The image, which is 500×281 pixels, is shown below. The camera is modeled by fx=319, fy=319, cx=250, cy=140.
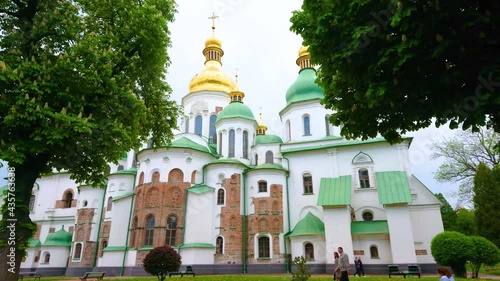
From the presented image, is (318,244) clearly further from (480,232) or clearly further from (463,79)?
(463,79)

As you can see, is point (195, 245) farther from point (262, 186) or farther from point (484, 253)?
point (484, 253)

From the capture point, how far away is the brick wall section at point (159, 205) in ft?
78.2

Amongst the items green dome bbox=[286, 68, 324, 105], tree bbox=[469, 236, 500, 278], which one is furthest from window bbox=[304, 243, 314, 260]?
green dome bbox=[286, 68, 324, 105]

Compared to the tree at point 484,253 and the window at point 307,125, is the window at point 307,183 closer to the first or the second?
the window at point 307,125

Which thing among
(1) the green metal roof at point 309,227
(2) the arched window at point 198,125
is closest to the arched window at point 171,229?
(1) the green metal roof at point 309,227

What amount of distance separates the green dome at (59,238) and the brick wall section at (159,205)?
34.0 feet

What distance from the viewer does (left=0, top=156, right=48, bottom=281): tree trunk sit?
8.54 metres

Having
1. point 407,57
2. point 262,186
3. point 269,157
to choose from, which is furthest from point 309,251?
point 407,57

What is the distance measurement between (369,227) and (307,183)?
20.4 ft

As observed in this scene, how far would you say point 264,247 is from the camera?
81.1ft

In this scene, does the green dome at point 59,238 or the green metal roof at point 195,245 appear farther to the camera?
the green dome at point 59,238

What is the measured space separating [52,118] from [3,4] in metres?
4.27

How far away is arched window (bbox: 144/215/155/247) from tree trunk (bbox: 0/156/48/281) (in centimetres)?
1545

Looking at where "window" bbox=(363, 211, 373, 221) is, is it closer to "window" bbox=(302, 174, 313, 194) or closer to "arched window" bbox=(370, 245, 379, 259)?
"arched window" bbox=(370, 245, 379, 259)
